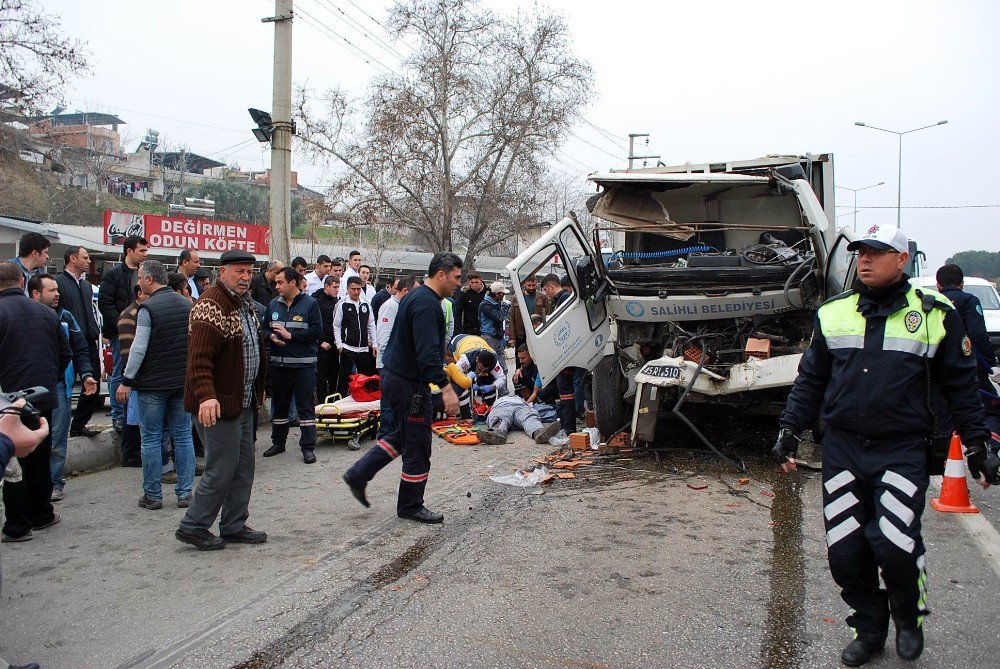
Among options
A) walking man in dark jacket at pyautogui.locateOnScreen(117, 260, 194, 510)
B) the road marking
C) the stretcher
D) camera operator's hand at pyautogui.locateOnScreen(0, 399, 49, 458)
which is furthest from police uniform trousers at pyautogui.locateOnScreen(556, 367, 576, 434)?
camera operator's hand at pyautogui.locateOnScreen(0, 399, 49, 458)

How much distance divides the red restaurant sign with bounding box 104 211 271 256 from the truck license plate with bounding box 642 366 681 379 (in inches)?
730

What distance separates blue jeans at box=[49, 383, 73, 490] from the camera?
5684mm

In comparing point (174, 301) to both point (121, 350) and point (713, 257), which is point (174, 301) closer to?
point (121, 350)

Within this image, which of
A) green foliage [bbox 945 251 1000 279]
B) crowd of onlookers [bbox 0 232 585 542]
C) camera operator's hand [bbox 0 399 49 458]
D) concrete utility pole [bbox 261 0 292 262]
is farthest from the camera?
green foliage [bbox 945 251 1000 279]

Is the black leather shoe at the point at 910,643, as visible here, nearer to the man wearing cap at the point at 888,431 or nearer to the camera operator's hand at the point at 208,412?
the man wearing cap at the point at 888,431

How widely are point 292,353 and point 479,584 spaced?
4039mm

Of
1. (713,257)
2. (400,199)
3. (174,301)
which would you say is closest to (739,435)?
(713,257)

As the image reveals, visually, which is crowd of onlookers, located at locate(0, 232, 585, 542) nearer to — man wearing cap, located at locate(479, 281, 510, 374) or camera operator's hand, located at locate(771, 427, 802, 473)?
man wearing cap, located at locate(479, 281, 510, 374)

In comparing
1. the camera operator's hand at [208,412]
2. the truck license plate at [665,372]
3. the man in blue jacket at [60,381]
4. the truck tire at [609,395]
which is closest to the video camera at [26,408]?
the camera operator's hand at [208,412]

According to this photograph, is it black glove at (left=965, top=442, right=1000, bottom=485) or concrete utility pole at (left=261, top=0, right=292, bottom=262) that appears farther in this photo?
concrete utility pole at (left=261, top=0, right=292, bottom=262)

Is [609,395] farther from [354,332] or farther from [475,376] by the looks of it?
[354,332]

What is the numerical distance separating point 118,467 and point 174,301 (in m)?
2.10

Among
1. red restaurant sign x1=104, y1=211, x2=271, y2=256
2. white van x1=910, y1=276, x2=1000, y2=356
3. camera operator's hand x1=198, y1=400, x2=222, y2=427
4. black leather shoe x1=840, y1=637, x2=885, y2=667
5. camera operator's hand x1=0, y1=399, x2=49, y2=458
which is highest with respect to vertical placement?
red restaurant sign x1=104, y1=211, x2=271, y2=256

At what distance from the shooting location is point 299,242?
121 feet
